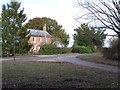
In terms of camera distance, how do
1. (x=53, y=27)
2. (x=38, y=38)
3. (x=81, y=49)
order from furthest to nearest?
(x=53, y=27)
(x=38, y=38)
(x=81, y=49)

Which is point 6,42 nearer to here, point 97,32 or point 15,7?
point 15,7

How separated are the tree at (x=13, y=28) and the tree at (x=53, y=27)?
95.2 feet

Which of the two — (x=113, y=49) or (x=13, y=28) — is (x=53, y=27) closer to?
(x=13, y=28)

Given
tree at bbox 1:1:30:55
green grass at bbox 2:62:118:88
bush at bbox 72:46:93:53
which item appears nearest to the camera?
green grass at bbox 2:62:118:88

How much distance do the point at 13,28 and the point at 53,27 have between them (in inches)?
1529

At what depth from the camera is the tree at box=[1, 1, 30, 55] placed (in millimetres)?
46916

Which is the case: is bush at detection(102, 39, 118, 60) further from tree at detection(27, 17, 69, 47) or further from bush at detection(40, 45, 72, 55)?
tree at detection(27, 17, 69, 47)

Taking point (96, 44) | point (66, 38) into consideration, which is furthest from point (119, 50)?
point (66, 38)

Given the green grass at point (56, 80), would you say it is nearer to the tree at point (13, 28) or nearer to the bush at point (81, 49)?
the tree at point (13, 28)

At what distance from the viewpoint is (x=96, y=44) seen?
22.5m

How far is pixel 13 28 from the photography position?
1859 inches

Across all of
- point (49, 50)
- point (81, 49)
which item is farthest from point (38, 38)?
point (49, 50)

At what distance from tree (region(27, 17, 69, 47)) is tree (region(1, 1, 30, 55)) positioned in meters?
29.0

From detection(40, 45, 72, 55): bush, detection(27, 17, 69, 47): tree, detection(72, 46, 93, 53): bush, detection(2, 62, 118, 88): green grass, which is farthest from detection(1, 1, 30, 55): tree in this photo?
detection(2, 62, 118, 88): green grass
